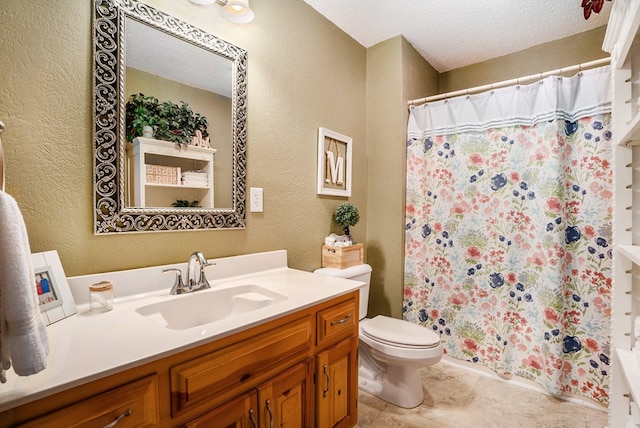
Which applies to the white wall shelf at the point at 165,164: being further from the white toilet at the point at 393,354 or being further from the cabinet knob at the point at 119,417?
the white toilet at the point at 393,354

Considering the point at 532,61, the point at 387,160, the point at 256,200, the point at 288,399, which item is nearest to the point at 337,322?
the point at 288,399

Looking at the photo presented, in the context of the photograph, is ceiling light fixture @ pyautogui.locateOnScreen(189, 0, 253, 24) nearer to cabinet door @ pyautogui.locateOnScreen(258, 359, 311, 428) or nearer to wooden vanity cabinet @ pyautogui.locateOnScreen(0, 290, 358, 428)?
wooden vanity cabinet @ pyautogui.locateOnScreen(0, 290, 358, 428)

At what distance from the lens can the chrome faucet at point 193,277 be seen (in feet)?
4.07

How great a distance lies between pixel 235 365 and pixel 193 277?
48cm

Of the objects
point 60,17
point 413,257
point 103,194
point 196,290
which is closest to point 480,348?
point 413,257

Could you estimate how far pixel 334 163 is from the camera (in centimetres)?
208

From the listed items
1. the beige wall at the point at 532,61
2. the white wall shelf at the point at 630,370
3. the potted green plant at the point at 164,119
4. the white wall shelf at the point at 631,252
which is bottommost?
the white wall shelf at the point at 630,370

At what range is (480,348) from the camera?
211 centimetres

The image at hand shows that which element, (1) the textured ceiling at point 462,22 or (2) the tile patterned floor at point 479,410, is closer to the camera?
(2) the tile patterned floor at point 479,410

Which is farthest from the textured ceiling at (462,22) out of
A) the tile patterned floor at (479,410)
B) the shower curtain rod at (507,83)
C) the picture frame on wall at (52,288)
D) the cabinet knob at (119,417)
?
the tile patterned floor at (479,410)

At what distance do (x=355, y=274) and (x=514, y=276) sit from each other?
3.42ft

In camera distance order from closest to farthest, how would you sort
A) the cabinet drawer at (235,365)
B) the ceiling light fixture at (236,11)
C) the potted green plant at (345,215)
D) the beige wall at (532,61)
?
the cabinet drawer at (235,365)
the ceiling light fixture at (236,11)
the potted green plant at (345,215)
the beige wall at (532,61)

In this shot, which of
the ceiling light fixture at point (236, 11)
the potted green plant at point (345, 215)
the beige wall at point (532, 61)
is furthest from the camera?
the beige wall at point (532, 61)

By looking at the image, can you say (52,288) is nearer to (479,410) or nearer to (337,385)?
(337,385)
